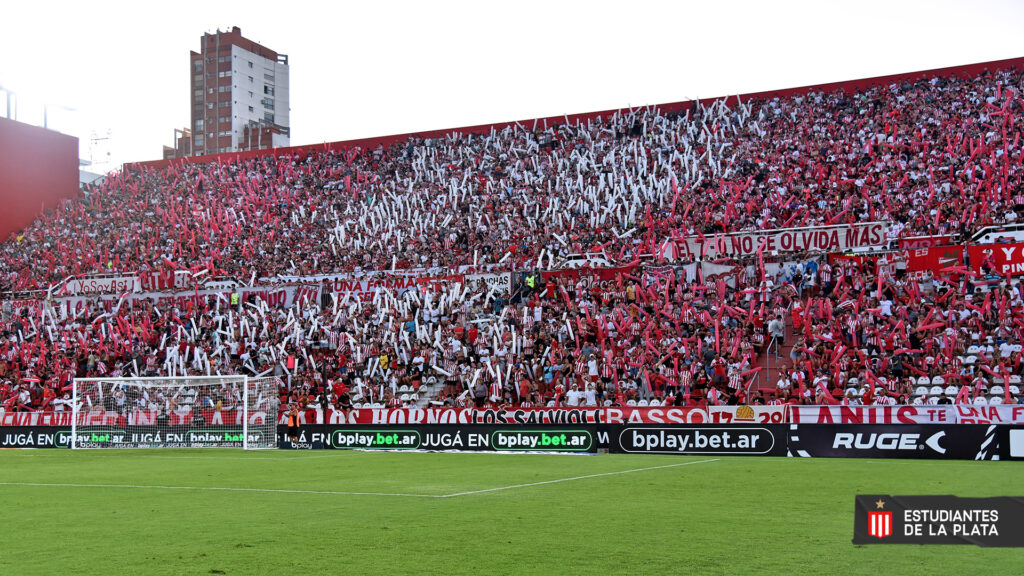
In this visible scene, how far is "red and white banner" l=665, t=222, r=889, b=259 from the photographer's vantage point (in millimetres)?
31422

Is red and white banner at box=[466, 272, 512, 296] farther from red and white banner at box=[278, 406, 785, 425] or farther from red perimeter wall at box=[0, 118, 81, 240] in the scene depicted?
red perimeter wall at box=[0, 118, 81, 240]

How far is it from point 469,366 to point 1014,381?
15.0 metres

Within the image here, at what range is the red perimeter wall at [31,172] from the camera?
2108 inches

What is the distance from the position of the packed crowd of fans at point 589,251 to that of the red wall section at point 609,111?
2.11 ft

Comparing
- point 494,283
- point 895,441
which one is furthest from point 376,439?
point 895,441

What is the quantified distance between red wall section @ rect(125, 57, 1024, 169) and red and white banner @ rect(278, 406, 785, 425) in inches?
761

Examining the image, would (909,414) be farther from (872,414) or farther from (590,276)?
(590,276)

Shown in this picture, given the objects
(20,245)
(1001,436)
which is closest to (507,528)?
(1001,436)

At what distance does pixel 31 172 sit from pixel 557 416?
41.3 m

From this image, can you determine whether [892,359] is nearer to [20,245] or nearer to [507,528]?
[507,528]

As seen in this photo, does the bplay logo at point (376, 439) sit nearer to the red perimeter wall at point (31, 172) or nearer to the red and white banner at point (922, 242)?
the red and white banner at point (922, 242)

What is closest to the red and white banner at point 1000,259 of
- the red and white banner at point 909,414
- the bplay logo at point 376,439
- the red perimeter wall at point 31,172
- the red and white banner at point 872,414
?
the red and white banner at point 909,414

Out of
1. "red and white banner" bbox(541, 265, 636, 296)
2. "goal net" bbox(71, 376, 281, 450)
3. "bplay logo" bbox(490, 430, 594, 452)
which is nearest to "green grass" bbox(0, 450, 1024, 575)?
"bplay logo" bbox(490, 430, 594, 452)

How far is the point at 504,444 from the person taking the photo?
83.2 feet
